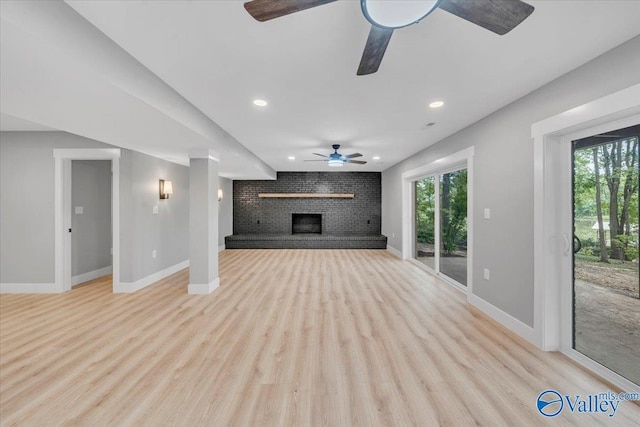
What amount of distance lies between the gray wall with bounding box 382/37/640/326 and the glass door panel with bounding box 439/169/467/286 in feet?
2.31

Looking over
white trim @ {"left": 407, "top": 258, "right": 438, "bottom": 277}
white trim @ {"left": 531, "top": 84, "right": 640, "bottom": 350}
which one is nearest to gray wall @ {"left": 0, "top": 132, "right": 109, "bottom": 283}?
white trim @ {"left": 531, "top": 84, "right": 640, "bottom": 350}

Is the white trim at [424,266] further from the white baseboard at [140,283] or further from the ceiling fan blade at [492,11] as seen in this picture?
the white baseboard at [140,283]

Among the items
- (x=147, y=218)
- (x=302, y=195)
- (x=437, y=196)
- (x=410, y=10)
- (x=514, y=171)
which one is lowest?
(x=147, y=218)

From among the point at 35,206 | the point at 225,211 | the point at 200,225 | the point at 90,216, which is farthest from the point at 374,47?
the point at 225,211

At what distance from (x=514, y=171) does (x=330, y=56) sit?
216 centimetres

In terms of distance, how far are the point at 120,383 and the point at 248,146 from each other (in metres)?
3.66

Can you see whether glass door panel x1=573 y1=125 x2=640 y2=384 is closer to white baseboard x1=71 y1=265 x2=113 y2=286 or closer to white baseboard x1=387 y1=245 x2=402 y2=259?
white baseboard x1=387 y1=245 x2=402 y2=259

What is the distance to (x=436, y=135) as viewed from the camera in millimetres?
3898

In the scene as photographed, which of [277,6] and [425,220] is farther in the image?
[425,220]

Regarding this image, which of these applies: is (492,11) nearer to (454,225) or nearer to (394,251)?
(454,225)

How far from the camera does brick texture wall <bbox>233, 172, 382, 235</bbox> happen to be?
842 centimetres

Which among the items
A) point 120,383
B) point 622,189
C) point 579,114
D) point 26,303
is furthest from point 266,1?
point 26,303

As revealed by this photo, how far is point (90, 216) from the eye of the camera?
446cm

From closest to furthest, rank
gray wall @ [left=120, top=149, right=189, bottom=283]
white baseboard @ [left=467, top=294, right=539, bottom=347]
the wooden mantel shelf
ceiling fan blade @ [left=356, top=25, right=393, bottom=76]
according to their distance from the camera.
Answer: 1. ceiling fan blade @ [left=356, top=25, right=393, bottom=76]
2. white baseboard @ [left=467, top=294, right=539, bottom=347]
3. gray wall @ [left=120, top=149, right=189, bottom=283]
4. the wooden mantel shelf
